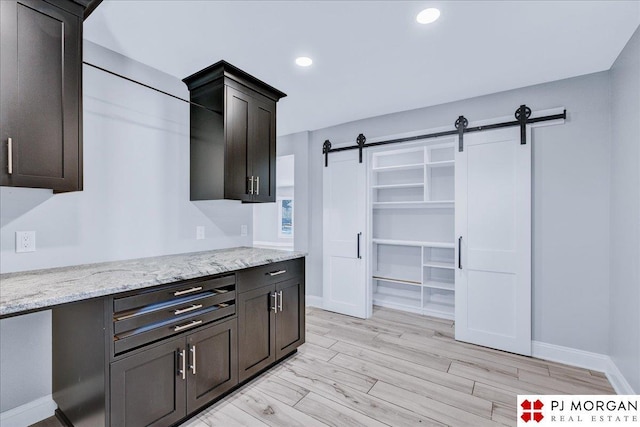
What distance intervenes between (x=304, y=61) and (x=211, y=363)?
241 centimetres

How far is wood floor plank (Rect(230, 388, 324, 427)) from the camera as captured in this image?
6.26 ft

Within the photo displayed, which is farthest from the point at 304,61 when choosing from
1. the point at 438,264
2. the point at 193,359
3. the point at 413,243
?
the point at 438,264

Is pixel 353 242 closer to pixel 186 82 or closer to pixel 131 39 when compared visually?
pixel 186 82

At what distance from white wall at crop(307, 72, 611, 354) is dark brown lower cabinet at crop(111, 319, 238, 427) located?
114 inches

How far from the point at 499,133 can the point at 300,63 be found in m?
2.13

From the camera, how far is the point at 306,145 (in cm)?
436

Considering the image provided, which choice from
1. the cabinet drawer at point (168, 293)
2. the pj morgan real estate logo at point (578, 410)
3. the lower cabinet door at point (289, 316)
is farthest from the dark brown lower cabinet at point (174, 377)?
the pj morgan real estate logo at point (578, 410)

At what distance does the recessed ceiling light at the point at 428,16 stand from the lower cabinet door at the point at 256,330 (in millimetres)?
2255

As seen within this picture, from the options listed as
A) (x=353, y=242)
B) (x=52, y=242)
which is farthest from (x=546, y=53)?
(x=52, y=242)

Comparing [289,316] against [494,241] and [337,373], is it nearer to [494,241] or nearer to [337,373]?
[337,373]

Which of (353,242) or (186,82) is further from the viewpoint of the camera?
(353,242)

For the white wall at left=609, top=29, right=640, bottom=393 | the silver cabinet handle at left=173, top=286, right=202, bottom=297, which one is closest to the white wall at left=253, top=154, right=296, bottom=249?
the silver cabinet handle at left=173, top=286, right=202, bottom=297

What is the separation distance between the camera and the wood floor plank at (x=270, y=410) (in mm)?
1908

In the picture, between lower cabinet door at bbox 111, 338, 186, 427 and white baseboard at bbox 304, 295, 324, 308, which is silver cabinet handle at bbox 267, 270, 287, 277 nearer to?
lower cabinet door at bbox 111, 338, 186, 427
